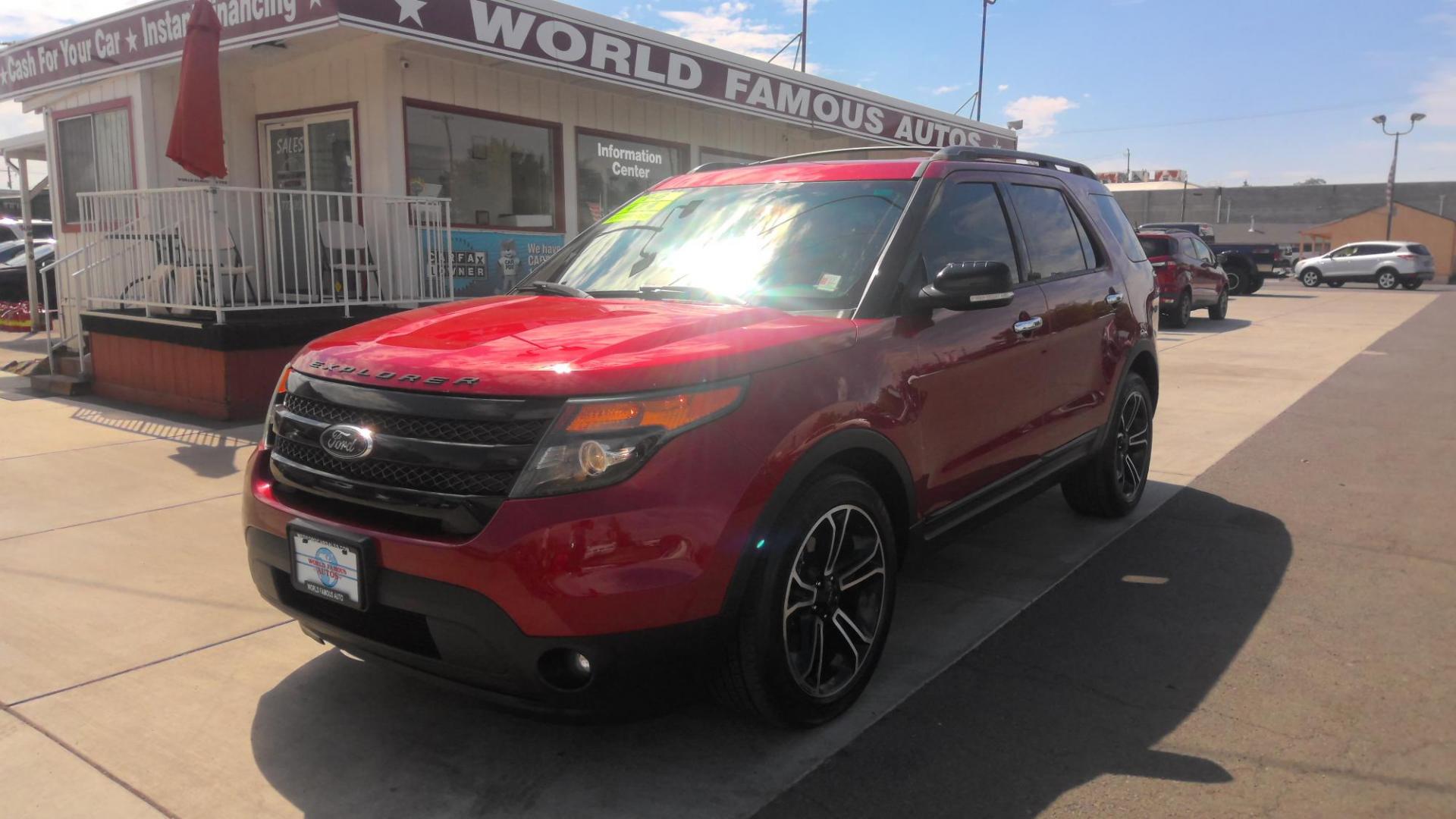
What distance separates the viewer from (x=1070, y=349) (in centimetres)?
459

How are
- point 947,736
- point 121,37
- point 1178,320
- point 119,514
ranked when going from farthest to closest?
point 1178,320 < point 121,37 < point 119,514 < point 947,736

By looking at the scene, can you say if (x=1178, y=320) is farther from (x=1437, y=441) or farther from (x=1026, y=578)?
(x=1026, y=578)

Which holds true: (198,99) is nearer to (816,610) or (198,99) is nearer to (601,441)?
(601,441)

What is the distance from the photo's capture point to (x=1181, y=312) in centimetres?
1825

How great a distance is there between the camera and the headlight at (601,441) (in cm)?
252

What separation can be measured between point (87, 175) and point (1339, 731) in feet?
Result: 42.6

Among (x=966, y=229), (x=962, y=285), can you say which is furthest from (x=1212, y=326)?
(x=962, y=285)

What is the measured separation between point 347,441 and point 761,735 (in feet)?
5.02

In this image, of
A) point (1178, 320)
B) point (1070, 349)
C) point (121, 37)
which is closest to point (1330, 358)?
point (1178, 320)

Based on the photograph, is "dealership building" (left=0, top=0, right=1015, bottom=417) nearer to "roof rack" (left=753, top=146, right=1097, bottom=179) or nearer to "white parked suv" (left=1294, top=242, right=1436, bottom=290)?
"roof rack" (left=753, top=146, right=1097, bottom=179)

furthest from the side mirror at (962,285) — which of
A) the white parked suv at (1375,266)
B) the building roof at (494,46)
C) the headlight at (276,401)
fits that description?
the white parked suv at (1375,266)

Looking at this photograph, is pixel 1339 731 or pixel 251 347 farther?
pixel 251 347

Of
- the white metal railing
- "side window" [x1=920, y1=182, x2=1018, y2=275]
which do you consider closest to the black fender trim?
"side window" [x1=920, y1=182, x2=1018, y2=275]

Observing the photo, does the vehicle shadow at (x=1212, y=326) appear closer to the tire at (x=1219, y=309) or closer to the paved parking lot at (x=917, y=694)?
the tire at (x=1219, y=309)
